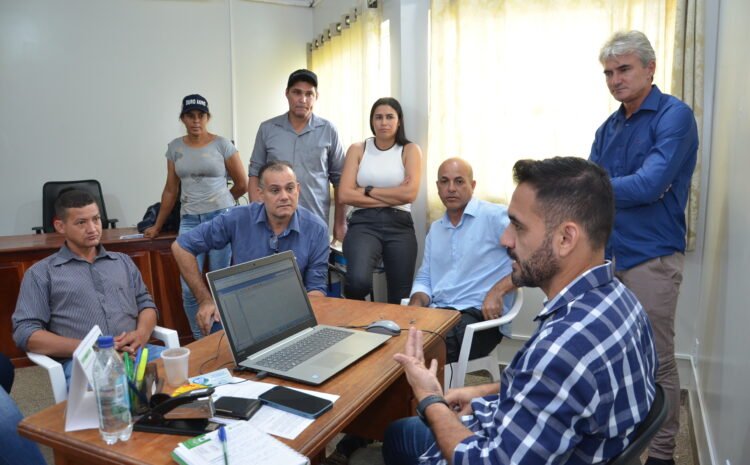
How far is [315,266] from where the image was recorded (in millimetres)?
2432

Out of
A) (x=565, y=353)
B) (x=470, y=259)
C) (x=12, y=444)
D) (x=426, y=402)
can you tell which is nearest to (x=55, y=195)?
(x=12, y=444)

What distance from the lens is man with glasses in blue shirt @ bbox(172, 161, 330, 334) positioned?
2.37m

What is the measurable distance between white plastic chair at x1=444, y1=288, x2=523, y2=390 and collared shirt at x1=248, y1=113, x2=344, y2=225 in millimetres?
1357

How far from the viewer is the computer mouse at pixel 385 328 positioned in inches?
69.1

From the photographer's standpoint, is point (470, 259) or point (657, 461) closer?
point (657, 461)

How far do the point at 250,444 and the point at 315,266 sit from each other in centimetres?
137

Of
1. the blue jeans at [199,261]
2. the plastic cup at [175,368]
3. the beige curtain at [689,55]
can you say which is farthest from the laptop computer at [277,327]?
the beige curtain at [689,55]

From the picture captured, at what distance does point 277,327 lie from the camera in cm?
165

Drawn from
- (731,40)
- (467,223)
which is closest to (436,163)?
(467,223)

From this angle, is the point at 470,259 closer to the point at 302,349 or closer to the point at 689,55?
the point at 302,349

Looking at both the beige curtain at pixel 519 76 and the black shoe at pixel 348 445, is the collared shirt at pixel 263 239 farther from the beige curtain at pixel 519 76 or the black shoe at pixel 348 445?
the beige curtain at pixel 519 76

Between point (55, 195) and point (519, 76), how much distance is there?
13.2 ft

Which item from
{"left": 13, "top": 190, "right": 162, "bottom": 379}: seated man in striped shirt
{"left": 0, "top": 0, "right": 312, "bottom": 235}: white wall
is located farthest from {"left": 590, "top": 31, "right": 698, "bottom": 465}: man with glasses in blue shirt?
{"left": 0, "top": 0, "right": 312, "bottom": 235}: white wall

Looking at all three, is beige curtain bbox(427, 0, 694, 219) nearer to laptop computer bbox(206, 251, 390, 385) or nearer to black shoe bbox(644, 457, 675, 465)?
black shoe bbox(644, 457, 675, 465)
